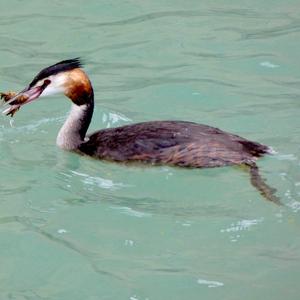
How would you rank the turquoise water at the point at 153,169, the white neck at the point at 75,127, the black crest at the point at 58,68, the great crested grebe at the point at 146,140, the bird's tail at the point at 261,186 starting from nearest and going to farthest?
1. the turquoise water at the point at 153,169
2. the bird's tail at the point at 261,186
3. the great crested grebe at the point at 146,140
4. the black crest at the point at 58,68
5. the white neck at the point at 75,127

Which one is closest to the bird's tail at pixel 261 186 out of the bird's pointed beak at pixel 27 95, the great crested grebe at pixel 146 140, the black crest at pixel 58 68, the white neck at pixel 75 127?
the great crested grebe at pixel 146 140

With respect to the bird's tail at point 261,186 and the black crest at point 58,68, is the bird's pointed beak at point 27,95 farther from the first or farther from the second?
the bird's tail at point 261,186

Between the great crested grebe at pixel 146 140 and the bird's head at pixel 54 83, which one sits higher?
the bird's head at pixel 54 83

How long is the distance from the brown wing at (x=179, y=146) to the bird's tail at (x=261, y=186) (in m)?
0.06

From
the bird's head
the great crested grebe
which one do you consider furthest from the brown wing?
the bird's head

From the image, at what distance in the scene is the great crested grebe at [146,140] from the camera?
6875 millimetres

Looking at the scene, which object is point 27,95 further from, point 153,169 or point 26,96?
Answer: point 153,169

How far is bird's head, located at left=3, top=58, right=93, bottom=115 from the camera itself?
727 centimetres

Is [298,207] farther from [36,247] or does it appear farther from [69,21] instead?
[69,21]

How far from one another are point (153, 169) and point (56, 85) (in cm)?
87

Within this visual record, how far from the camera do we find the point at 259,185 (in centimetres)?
666

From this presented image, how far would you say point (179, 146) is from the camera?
6953mm

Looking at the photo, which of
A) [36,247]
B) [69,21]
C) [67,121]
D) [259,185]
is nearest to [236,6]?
[69,21]

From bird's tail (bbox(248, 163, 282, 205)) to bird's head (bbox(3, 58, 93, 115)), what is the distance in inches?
52.2
